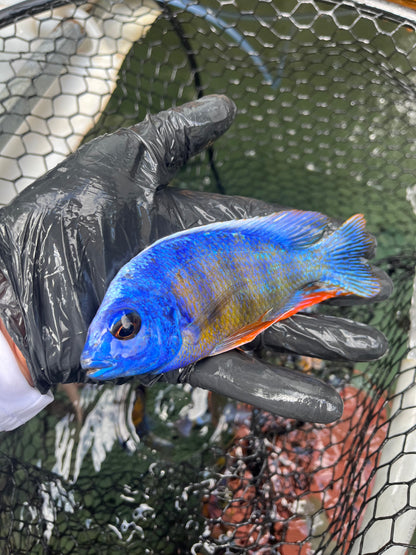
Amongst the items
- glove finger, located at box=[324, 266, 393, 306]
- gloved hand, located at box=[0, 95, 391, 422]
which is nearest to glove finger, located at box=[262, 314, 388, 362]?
gloved hand, located at box=[0, 95, 391, 422]

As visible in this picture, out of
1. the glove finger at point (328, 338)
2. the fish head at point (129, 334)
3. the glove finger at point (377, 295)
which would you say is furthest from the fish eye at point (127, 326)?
the glove finger at point (377, 295)

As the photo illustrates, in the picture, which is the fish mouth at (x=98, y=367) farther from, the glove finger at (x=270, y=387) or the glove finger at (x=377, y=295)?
the glove finger at (x=377, y=295)

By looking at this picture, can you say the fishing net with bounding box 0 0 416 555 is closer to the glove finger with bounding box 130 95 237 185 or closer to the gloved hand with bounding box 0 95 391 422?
the gloved hand with bounding box 0 95 391 422

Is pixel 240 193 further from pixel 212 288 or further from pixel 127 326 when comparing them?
pixel 127 326

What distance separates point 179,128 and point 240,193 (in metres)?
0.74

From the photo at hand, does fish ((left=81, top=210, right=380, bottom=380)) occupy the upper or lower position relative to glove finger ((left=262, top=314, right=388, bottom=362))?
upper

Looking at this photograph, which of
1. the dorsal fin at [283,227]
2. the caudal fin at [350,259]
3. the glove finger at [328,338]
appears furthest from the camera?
the glove finger at [328,338]

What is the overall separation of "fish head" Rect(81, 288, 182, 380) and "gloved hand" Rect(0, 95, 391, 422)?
1.00 ft

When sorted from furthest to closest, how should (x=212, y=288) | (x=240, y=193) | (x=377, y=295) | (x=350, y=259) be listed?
1. (x=240, y=193)
2. (x=377, y=295)
3. (x=350, y=259)
4. (x=212, y=288)

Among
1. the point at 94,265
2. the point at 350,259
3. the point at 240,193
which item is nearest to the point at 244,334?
the point at 350,259

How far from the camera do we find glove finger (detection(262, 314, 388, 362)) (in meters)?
1.47

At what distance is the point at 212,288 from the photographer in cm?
113

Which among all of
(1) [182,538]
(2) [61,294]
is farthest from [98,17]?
(1) [182,538]

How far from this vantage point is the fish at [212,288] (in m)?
1.03
